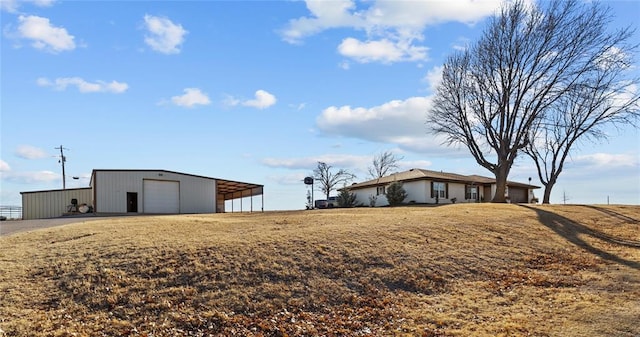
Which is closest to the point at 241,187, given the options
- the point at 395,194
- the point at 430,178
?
the point at 395,194

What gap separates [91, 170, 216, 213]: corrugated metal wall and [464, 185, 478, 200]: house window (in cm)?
2331

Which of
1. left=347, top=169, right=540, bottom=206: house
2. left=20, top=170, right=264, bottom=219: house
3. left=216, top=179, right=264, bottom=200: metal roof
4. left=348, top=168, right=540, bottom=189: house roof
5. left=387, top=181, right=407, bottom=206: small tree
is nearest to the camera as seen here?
left=20, top=170, right=264, bottom=219: house

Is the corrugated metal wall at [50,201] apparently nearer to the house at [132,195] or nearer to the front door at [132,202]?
the house at [132,195]

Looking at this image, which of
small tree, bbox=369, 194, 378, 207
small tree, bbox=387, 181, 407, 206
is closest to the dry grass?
small tree, bbox=387, 181, 407, 206

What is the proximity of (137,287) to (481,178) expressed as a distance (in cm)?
4283

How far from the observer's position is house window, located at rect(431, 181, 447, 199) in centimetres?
3809

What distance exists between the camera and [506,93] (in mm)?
30562

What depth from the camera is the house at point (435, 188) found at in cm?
3778

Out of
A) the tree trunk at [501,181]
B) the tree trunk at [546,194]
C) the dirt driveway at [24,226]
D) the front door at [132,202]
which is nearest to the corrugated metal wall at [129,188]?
the front door at [132,202]

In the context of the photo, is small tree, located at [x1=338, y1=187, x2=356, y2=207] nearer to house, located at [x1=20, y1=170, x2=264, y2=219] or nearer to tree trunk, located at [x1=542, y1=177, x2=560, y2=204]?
house, located at [x1=20, y1=170, x2=264, y2=219]

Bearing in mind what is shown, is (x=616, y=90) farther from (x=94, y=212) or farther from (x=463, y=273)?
(x=94, y=212)

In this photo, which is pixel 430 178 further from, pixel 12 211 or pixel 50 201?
pixel 12 211

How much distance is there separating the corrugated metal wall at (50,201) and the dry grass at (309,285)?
80.2ft

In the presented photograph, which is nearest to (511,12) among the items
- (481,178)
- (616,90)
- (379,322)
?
(616,90)
